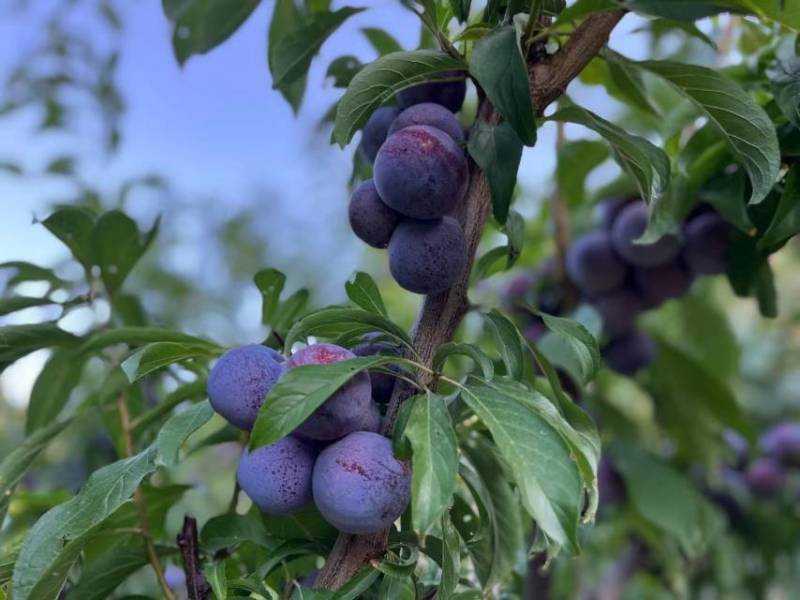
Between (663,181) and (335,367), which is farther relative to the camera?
(663,181)

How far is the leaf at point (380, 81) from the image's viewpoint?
522 millimetres

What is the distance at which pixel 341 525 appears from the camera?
0.46 metres

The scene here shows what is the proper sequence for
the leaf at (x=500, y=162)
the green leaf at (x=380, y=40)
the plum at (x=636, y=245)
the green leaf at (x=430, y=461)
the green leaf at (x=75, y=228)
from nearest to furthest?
the green leaf at (x=430, y=461)
the leaf at (x=500, y=162)
the green leaf at (x=75, y=228)
the green leaf at (x=380, y=40)
the plum at (x=636, y=245)

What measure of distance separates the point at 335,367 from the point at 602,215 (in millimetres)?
725

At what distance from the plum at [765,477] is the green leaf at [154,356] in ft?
4.15

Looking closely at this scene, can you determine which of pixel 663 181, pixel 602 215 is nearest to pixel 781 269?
pixel 602 215

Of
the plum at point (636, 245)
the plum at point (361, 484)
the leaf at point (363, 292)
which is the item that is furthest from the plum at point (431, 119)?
the plum at point (636, 245)

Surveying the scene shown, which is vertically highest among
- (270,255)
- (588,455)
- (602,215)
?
(588,455)

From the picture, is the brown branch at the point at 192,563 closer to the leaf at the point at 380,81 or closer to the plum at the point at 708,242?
the leaf at the point at 380,81

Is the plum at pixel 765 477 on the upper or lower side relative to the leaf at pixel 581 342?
lower

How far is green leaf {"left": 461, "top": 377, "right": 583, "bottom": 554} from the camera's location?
0.40m

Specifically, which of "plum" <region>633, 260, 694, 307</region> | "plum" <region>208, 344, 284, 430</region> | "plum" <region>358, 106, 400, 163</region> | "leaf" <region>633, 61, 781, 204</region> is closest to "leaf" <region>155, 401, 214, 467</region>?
"plum" <region>208, 344, 284, 430</region>

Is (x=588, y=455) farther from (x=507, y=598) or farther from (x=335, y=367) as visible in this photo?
(x=507, y=598)

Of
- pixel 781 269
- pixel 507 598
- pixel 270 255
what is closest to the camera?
pixel 507 598
